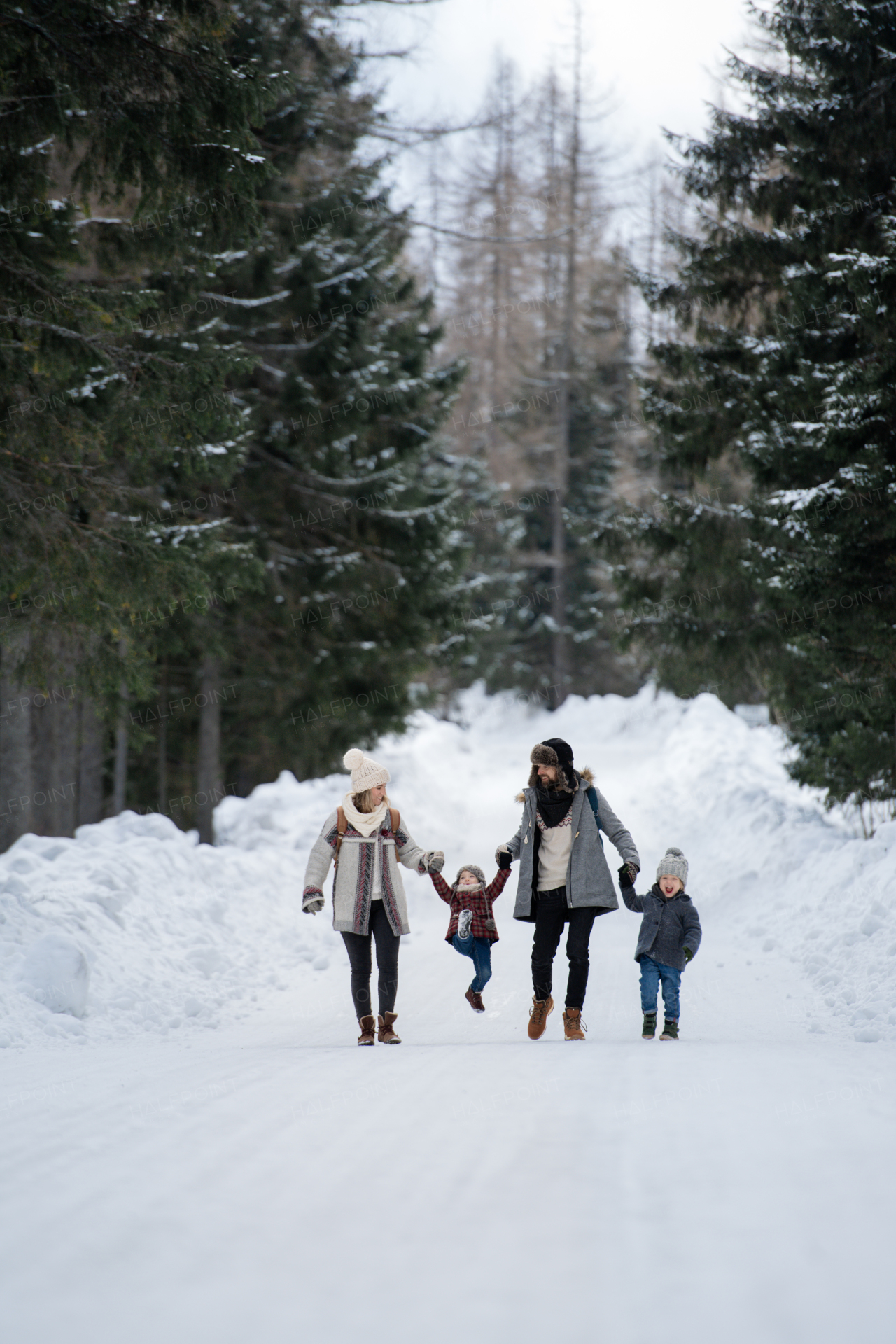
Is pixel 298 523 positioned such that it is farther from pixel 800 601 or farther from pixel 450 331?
pixel 450 331

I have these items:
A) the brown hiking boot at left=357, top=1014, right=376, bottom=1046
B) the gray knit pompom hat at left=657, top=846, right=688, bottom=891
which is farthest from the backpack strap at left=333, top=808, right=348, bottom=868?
the gray knit pompom hat at left=657, top=846, right=688, bottom=891

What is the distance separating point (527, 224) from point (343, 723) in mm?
22964

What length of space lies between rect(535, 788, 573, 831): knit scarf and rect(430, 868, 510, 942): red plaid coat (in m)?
0.49

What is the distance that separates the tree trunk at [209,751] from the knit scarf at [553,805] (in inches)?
312

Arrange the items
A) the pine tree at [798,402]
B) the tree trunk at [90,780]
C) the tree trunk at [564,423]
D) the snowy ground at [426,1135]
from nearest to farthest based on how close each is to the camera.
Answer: the snowy ground at [426,1135] → the pine tree at [798,402] → the tree trunk at [90,780] → the tree trunk at [564,423]

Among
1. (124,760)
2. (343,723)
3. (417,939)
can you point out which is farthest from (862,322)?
(124,760)

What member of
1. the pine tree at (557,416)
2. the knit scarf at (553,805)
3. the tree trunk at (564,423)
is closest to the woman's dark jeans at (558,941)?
the knit scarf at (553,805)

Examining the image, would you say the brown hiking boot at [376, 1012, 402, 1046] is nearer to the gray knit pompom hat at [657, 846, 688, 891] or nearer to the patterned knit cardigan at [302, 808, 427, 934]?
the patterned knit cardigan at [302, 808, 427, 934]

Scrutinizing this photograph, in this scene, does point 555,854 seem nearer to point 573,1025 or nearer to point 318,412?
point 573,1025

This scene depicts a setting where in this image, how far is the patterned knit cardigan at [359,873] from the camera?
244 inches

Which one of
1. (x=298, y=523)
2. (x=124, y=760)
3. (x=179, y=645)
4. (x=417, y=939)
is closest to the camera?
(x=417, y=939)

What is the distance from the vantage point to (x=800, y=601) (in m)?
8.45

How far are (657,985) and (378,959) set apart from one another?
1701 millimetres

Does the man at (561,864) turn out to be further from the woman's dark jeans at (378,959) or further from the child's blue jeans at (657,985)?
the woman's dark jeans at (378,959)
